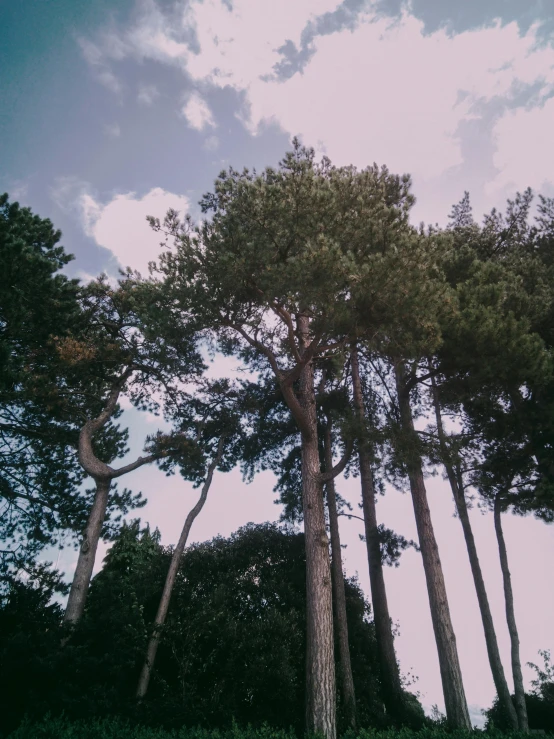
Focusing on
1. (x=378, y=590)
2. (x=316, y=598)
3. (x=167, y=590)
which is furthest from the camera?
(x=378, y=590)

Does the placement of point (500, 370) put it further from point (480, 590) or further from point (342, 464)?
point (480, 590)

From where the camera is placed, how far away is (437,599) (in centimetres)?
947

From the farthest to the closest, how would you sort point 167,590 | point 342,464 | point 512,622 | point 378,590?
1. point 512,622
2. point 378,590
3. point 167,590
4. point 342,464

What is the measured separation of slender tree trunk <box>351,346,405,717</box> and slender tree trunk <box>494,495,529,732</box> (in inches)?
134

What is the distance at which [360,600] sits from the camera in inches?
499

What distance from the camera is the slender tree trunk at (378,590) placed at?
1027cm

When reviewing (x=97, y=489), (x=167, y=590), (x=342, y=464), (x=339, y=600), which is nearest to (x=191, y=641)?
(x=167, y=590)

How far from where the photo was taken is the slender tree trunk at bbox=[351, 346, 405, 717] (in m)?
10.3

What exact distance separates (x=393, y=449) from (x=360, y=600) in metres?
6.21

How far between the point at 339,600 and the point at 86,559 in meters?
6.78

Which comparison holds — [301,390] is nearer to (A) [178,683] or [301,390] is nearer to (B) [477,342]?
(B) [477,342]

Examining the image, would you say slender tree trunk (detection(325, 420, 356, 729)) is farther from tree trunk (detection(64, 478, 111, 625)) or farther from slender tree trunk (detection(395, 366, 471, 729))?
tree trunk (detection(64, 478, 111, 625))

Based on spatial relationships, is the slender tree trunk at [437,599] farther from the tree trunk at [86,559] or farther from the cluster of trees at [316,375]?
the tree trunk at [86,559]

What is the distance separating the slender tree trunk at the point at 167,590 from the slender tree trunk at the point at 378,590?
495 centimetres
